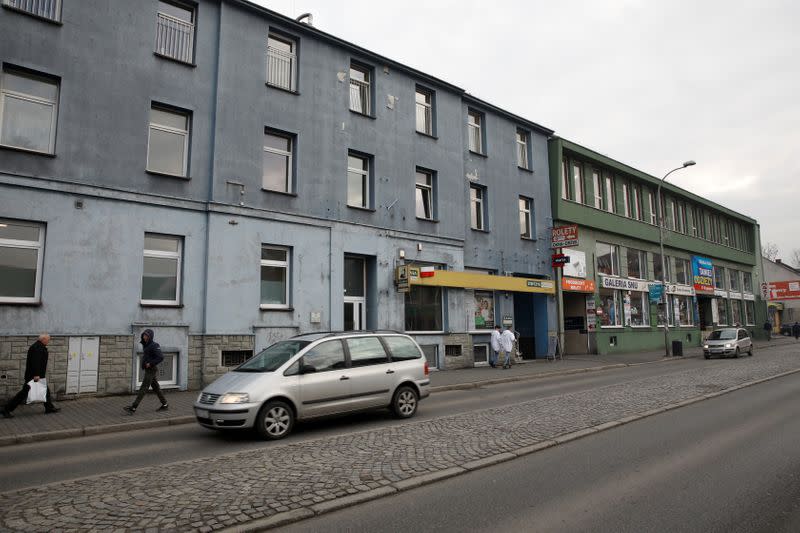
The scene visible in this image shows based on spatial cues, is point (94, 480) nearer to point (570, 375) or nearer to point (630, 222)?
point (570, 375)

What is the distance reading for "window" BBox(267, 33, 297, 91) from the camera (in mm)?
17750

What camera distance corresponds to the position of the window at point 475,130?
960 inches

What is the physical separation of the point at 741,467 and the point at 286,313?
1269 cm

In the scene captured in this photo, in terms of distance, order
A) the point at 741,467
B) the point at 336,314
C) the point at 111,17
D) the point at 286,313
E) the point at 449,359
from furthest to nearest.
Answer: the point at 449,359 < the point at 336,314 < the point at 286,313 < the point at 111,17 < the point at 741,467

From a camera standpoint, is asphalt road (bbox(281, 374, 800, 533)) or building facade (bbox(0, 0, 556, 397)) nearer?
asphalt road (bbox(281, 374, 800, 533))

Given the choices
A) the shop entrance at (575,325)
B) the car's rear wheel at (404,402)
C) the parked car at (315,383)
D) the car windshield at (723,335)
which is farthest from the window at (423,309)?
the car windshield at (723,335)

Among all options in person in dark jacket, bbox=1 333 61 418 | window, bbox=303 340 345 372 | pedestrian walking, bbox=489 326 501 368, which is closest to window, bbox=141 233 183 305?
person in dark jacket, bbox=1 333 61 418

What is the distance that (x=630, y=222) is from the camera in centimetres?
3312

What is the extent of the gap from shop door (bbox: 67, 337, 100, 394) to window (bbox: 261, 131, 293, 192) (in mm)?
6650

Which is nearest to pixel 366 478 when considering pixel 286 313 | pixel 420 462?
pixel 420 462

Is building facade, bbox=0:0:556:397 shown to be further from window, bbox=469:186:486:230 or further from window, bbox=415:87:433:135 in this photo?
window, bbox=469:186:486:230

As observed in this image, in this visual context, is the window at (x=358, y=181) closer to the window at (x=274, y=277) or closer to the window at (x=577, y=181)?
the window at (x=274, y=277)

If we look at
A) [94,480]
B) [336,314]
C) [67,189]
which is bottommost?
[94,480]

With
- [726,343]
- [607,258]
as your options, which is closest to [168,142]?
[607,258]
